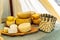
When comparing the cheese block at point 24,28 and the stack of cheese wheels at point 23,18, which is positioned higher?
the stack of cheese wheels at point 23,18

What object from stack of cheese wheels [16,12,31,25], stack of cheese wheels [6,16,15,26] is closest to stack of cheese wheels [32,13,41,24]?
stack of cheese wheels [16,12,31,25]

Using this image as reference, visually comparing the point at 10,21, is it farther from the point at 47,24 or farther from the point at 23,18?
the point at 47,24

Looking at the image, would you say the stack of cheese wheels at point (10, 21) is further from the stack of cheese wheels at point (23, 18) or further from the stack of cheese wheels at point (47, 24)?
the stack of cheese wheels at point (47, 24)

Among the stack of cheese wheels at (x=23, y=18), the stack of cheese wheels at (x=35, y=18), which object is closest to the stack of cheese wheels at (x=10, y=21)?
the stack of cheese wheels at (x=23, y=18)

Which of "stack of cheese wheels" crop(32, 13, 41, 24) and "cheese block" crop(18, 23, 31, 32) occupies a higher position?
"stack of cheese wheels" crop(32, 13, 41, 24)

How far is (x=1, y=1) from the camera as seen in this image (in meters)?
1.67

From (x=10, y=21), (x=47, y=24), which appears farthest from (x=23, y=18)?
(x=47, y=24)

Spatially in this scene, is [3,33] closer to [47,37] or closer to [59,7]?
[47,37]

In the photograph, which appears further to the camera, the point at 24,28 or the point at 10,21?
the point at 10,21

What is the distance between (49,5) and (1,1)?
574 millimetres

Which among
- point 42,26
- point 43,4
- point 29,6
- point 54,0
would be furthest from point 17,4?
point 42,26

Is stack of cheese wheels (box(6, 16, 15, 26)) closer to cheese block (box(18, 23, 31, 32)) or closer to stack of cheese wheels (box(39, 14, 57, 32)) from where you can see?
cheese block (box(18, 23, 31, 32))

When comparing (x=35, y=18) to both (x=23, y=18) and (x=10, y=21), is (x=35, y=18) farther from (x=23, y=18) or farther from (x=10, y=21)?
(x=10, y=21)

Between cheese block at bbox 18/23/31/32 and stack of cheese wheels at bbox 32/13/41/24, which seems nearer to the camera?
cheese block at bbox 18/23/31/32
